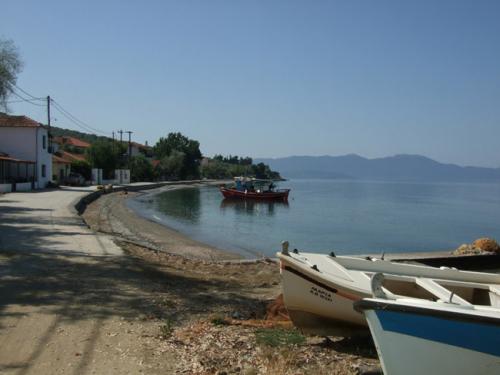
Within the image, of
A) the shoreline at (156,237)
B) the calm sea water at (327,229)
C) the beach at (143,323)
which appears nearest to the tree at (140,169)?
the calm sea water at (327,229)

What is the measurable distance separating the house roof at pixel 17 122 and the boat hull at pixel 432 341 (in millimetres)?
46343

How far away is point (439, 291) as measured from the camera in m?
6.04

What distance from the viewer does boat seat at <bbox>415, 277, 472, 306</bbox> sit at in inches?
213

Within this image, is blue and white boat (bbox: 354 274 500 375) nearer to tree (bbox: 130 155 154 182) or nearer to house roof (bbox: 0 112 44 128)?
house roof (bbox: 0 112 44 128)

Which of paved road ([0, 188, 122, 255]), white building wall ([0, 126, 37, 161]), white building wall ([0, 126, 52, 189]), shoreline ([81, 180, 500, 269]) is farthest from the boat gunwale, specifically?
white building wall ([0, 126, 37, 161])

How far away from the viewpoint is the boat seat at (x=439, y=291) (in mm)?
5402

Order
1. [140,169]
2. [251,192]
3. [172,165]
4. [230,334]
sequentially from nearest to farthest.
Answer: [230,334] → [251,192] → [140,169] → [172,165]

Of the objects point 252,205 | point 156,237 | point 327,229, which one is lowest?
point 327,229

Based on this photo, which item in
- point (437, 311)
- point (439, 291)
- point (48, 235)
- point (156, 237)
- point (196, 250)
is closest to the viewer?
point (437, 311)

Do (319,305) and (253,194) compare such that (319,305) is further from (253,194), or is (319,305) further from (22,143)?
(253,194)

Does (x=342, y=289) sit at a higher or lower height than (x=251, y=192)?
higher

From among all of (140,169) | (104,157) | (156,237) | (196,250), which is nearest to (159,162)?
(140,169)

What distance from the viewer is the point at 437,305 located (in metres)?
5.18

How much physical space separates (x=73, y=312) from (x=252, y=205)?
186 ft
